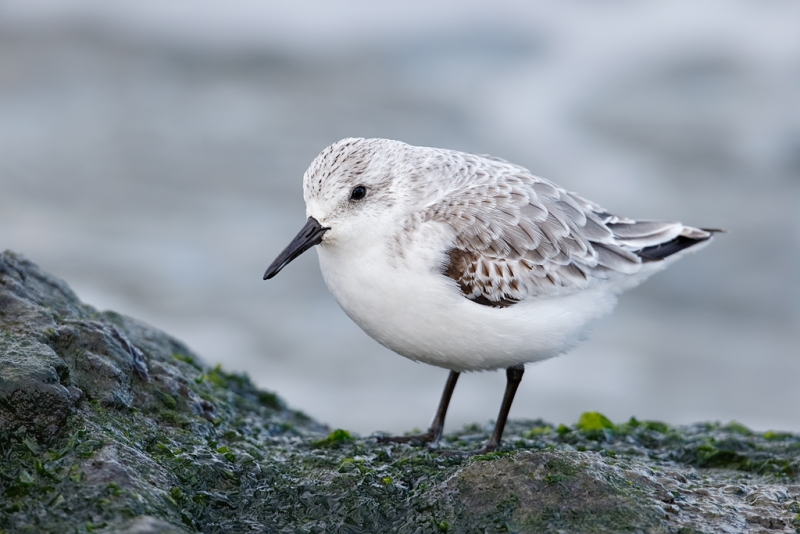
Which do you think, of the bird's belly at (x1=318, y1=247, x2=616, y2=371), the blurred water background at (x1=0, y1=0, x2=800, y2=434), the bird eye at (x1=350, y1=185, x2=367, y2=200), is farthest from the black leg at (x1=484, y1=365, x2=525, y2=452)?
the blurred water background at (x1=0, y1=0, x2=800, y2=434)

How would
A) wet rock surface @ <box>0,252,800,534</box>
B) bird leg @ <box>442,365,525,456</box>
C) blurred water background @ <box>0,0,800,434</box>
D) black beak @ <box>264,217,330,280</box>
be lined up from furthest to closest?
blurred water background @ <box>0,0,800,434</box>, bird leg @ <box>442,365,525,456</box>, black beak @ <box>264,217,330,280</box>, wet rock surface @ <box>0,252,800,534</box>

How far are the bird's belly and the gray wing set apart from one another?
0.12 m

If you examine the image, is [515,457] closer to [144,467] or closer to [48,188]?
[144,467]

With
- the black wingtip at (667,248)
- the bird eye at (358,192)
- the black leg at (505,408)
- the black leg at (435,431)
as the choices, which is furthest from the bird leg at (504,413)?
the bird eye at (358,192)

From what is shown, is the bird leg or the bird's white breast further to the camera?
the bird leg

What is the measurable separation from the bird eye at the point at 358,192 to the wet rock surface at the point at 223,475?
4.83 ft

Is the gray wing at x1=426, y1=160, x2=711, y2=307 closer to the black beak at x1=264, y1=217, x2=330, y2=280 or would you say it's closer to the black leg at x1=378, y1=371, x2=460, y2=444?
the black beak at x1=264, y1=217, x2=330, y2=280

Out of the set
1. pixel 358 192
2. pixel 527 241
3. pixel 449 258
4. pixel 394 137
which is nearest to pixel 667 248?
pixel 527 241

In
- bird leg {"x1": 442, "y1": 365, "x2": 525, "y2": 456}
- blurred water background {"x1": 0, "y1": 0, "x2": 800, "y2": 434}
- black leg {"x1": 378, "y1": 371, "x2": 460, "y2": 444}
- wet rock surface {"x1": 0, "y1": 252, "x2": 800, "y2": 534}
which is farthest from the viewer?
blurred water background {"x1": 0, "y1": 0, "x2": 800, "y2": 434}

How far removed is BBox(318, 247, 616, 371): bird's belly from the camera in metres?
4.84

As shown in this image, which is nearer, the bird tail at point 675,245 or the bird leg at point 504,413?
the bird leg at point 504,413

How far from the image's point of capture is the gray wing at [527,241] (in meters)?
5.04

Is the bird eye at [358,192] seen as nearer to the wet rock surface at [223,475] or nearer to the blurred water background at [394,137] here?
the wet rock surface at [223,475]

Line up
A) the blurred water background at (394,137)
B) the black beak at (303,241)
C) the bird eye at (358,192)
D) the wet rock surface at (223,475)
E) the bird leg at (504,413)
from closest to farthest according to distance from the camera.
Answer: the wet rock surface at (223,475), the black beak at (303,241), the bird eye at (358,192), the bird leg at (504,413), the blurred water background at (394,137)
